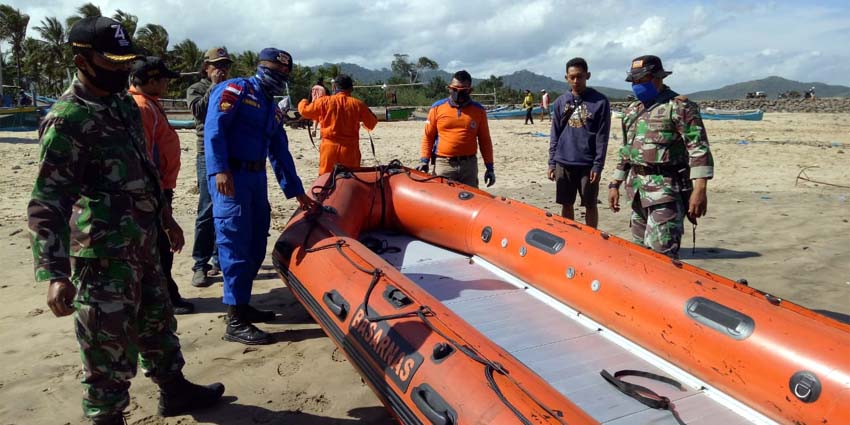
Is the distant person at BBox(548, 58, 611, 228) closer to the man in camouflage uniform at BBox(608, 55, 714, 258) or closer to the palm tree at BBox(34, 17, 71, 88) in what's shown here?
the man in camouflage uniform at BBox(608, 55, 714, 258)

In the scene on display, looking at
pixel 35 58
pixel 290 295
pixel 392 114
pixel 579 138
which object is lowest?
pixel 290 295

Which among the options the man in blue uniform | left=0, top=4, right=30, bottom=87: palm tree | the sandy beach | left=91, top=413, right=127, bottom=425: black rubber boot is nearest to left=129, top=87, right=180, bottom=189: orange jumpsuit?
the man in blue uniform

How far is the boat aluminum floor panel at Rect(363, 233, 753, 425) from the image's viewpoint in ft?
6.63

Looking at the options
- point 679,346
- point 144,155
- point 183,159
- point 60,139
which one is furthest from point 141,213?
point 183,159

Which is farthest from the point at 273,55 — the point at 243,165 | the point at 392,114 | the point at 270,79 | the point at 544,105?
the point at 544,105

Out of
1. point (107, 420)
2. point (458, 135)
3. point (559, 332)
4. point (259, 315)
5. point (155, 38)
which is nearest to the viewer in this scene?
point (107, 420)

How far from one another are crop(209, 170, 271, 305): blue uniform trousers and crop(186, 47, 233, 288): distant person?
75 cm

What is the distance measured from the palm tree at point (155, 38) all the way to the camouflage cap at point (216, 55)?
25.1 metres

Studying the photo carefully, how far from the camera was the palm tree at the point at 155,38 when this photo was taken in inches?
1017

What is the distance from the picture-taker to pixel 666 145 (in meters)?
2.78

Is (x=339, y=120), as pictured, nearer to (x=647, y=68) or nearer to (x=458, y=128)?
(x=458, y=128)

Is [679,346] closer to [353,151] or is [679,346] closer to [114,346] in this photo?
[114,346]

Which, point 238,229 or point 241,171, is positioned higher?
point 241,171

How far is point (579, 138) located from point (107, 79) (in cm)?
304
